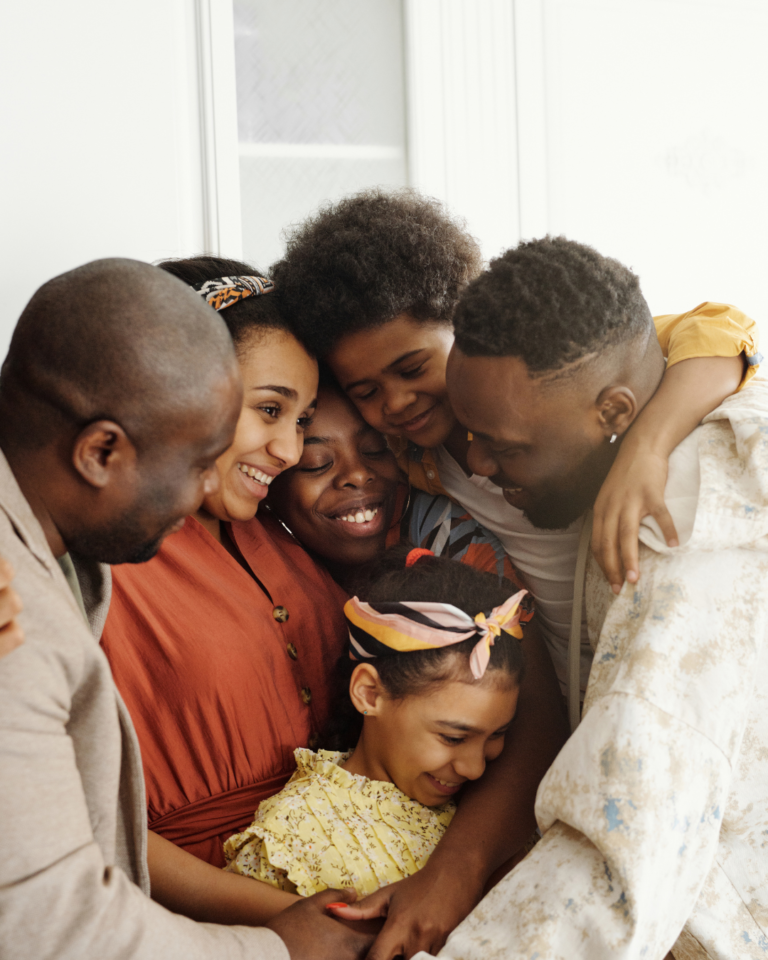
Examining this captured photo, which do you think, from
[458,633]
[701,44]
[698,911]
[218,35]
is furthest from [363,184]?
[698,911]

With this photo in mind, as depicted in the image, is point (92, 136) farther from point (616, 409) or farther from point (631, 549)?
point (631, 549)

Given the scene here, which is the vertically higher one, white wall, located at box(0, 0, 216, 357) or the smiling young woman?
white wall, located at box(0, 0, 216, 357)

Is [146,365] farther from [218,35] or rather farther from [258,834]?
[218,35]

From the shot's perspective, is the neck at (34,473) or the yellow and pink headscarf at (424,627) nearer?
the neck at (34,473)

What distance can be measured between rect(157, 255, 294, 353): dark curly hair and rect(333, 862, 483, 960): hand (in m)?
0.89

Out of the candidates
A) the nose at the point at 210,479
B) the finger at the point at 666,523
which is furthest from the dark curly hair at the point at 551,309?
the nose at the point at 210,479

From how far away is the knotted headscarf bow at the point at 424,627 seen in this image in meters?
1.25

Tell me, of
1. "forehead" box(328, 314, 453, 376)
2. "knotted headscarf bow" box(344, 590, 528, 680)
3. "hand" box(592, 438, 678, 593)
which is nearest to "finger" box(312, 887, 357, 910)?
"knotted headscarf bow" box(344, 590, 528, 680)

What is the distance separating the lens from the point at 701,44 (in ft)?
8.04

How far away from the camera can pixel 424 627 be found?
126 centimetres

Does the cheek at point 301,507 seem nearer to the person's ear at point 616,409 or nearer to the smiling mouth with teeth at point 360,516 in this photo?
the smiling mouth with teeth at point 360,516

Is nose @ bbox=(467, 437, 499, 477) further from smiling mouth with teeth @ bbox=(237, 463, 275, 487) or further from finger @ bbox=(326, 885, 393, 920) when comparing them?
finger @ bbox=(326, 885, 393, 920)

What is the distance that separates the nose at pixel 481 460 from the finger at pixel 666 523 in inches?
12.0

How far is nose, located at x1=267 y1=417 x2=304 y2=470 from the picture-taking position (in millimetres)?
1418
